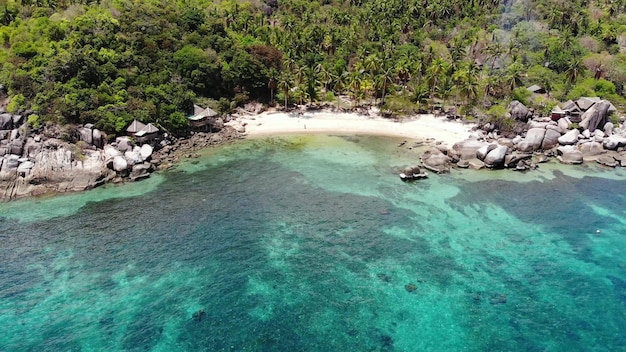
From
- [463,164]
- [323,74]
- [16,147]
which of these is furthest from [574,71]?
[16,147]

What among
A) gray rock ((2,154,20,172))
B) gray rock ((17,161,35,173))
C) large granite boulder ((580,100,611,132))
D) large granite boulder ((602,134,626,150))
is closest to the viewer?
gray rock ((2,154,20,172))

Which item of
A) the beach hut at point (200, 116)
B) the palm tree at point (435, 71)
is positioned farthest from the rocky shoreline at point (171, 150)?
the palm tree at point (435, 71)

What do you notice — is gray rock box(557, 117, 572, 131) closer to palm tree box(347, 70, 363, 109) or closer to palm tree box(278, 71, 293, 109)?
palm tree box(347, 70, 363, 109)

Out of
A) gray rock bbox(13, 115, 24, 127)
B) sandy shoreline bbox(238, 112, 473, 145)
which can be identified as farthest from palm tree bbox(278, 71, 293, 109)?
gray rock bbox(13, 115, 24, 127)

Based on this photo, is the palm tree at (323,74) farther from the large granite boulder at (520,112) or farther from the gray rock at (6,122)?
the gray rock at (6,122)

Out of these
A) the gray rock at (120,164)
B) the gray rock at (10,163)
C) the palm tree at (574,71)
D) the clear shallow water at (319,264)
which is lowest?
the clear shallow water at (319,264)

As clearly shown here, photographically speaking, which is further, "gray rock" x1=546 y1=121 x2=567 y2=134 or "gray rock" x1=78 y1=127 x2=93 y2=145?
"gray rock" x1=546 y1=121 x2=567 y2=134

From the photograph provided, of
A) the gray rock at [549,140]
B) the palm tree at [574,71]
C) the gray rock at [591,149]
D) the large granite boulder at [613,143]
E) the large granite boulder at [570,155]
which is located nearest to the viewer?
the large granite boulder at [570,155]

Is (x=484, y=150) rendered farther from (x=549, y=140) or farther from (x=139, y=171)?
(x=139, y=171)
